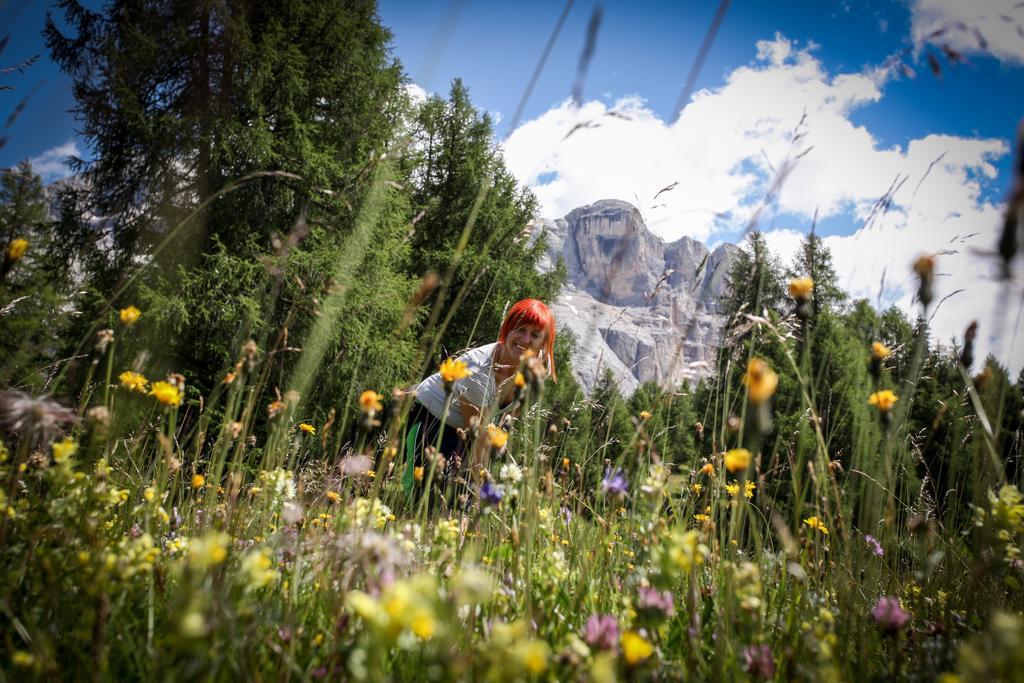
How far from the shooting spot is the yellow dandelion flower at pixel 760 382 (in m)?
0.76

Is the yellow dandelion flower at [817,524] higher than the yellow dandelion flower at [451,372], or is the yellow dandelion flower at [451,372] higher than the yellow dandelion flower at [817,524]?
the yellow dandelion flower at [451,372]

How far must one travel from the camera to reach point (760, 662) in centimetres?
90

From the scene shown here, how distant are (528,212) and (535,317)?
10587 mm

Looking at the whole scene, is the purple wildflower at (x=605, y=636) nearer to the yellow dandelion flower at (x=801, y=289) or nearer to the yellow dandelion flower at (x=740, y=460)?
the yellow dandelion flower at (x=740, y=460)

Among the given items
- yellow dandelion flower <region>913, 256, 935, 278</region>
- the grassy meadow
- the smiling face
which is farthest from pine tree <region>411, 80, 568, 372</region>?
yellow dandelion flower <region>913, 256, 935, 278</region>

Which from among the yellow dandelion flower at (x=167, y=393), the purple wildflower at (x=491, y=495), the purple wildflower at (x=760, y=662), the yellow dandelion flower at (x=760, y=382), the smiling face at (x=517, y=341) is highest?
the smiling face at (x=517, y=341)

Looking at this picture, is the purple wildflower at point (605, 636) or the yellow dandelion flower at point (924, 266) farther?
the yellow dandelion flower at point (924, 266)

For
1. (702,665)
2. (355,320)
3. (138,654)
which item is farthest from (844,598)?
(355,320)

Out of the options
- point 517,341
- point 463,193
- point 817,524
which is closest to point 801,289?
point 817,524

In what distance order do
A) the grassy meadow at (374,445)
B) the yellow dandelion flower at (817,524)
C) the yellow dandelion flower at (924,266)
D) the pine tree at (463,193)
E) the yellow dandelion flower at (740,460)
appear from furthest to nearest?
the pine tree at (463,193), the yellow dandelion flower at (817,524), the yellow dandelion flower at (924,266), the yellow dandelion flower at (740,460), the grassy meadow at (374,445)

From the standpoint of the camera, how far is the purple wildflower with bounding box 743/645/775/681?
2.91 ft

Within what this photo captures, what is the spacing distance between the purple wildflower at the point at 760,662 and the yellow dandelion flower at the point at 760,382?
1.67 feet

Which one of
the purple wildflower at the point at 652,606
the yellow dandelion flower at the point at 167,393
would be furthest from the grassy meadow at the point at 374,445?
the yellow dandelion flower at the point at 167,393

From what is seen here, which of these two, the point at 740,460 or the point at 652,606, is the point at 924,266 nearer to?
the point at 740,460
